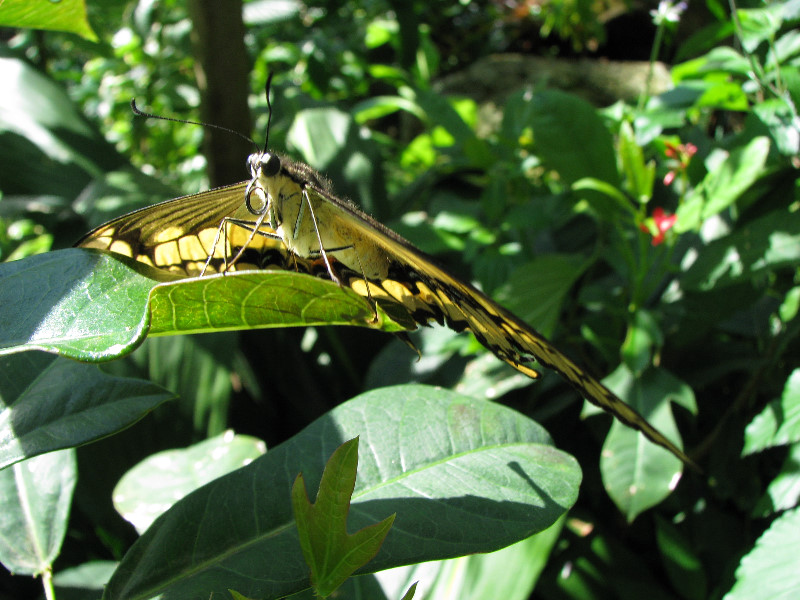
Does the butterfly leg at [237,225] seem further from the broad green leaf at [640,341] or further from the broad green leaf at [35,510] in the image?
the broad green leaf at [640,341]

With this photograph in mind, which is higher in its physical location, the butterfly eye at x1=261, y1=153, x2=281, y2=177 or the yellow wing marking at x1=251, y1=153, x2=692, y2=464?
the butterfly eye at x1=261, y1=153, x2=281, y2=177

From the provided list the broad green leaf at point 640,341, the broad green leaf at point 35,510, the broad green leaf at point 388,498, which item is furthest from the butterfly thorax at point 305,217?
the broad green leaf at point 640,341

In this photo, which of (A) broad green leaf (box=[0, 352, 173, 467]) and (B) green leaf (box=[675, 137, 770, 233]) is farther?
(B) green leaf (box=[675, 137, 770, 233])

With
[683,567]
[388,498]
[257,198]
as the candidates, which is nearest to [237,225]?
[257,198]

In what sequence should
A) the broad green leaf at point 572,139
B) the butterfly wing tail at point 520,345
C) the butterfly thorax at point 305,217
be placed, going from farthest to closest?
the broad green leaf at point 572,139, the butterfly thorax at point 305,217, the butterfly wing tail at point 520,345

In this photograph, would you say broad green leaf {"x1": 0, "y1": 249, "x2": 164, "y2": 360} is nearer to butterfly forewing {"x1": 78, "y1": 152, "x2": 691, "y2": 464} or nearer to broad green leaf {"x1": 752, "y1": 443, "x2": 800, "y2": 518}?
butterfly forewing {"x1": 78, "y1": 152, "x2": 691, "y2": 464}

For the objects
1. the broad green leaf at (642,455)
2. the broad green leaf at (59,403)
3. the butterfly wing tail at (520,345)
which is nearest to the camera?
the broad green leaf at (59,403)

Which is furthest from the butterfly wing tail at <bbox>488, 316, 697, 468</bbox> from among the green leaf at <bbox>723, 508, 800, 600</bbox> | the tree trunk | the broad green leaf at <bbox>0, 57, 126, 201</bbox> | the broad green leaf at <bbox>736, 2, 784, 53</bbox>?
the broad green leaf at <bbox>0, 57, 126, 201</bbox>
